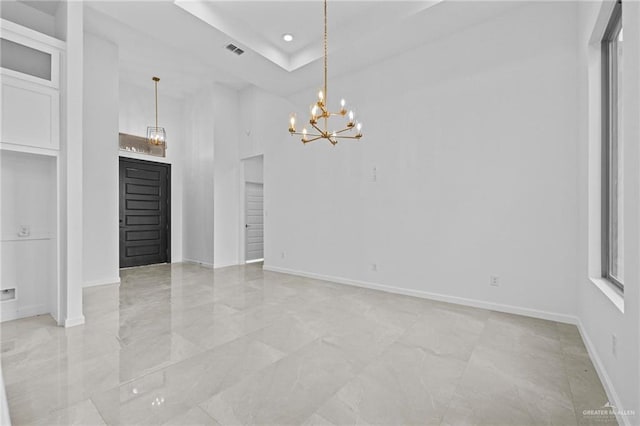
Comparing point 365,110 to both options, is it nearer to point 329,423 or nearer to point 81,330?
point 329,423

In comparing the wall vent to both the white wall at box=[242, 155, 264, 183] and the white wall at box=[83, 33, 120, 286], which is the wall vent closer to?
the white wall at box=[83, 33, 120, 286]

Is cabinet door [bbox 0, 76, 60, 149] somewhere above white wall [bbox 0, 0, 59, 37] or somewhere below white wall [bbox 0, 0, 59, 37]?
below

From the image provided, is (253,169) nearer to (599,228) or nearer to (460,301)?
(460,301)

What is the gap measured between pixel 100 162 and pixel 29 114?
6.96 ft

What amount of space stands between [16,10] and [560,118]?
6.61m

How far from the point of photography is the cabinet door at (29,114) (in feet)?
9.38

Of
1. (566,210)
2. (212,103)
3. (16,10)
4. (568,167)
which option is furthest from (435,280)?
(16,10)

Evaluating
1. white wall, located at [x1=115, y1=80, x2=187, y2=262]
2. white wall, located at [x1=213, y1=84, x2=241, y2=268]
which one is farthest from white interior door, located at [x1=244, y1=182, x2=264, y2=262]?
white wall, located at [x1=115, y1=80, x2=187, y2=262]

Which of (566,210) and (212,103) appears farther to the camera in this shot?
(212,103)

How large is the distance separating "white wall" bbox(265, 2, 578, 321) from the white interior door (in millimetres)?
2488

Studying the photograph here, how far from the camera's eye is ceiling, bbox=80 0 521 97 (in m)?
3.47

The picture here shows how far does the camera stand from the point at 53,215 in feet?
10.7

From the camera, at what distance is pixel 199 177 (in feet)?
22.6

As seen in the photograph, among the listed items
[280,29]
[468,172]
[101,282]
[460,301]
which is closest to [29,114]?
[101,282]
